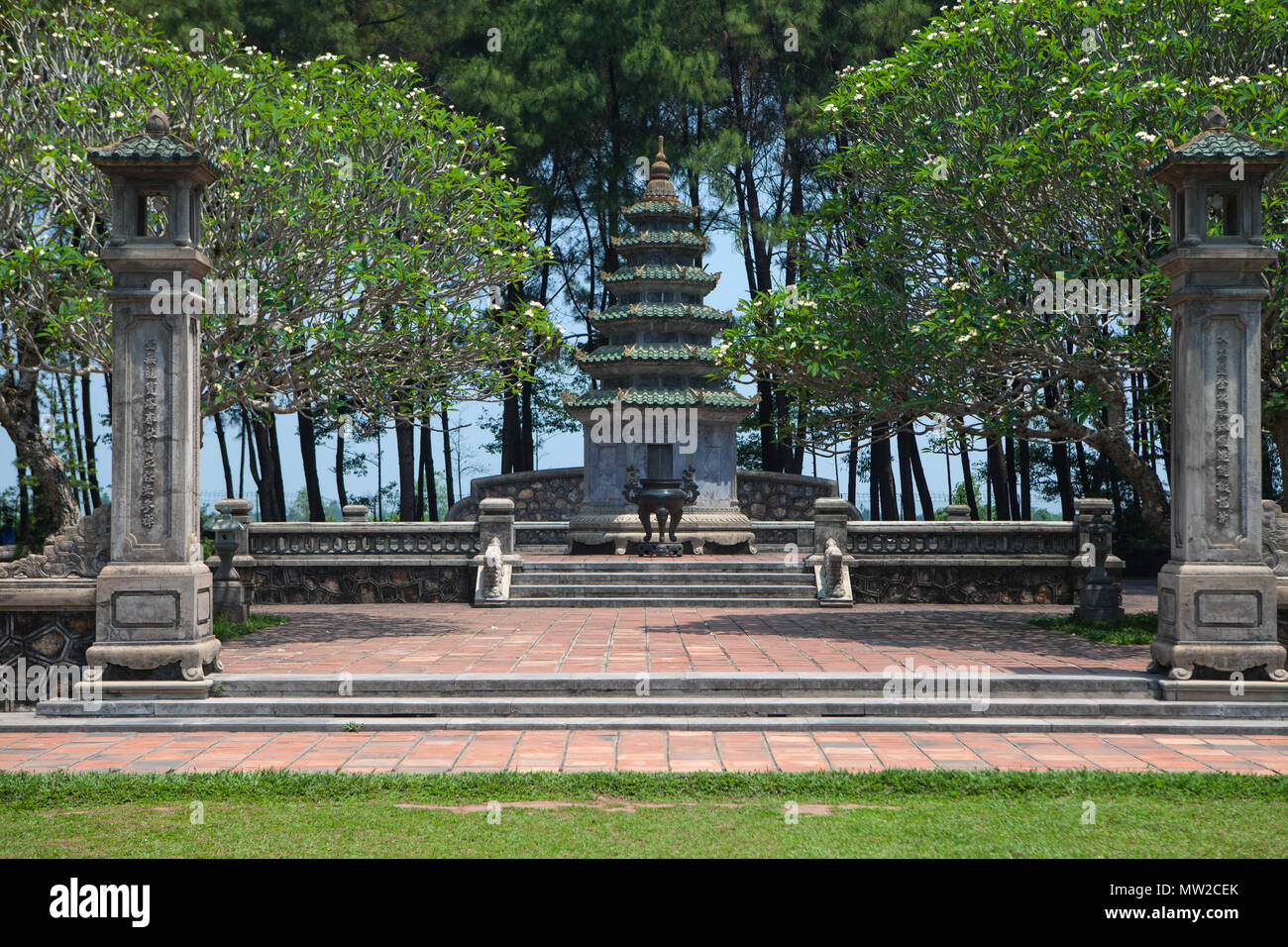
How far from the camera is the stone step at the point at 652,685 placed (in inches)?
368

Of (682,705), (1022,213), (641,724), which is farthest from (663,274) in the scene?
(641,724)

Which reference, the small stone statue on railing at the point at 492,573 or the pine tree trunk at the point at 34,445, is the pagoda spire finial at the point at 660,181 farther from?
the pine tree trunk at the point at 34,445

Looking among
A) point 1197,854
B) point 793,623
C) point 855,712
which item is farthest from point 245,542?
point 1197,854

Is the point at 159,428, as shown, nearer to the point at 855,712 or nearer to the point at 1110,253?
the point at 855,712

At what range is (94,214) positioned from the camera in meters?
14.7

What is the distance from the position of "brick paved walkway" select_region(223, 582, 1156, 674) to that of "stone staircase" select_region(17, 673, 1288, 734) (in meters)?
0.77

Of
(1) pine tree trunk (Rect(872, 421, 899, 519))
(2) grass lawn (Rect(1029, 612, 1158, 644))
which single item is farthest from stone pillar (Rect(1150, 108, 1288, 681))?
(1) pine tree trunk (Rect(872, 421, 899, 519))

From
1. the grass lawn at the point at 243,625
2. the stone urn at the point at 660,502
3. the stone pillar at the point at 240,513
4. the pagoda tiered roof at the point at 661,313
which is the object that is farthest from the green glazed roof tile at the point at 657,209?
the grass lawn at the point at 243,625

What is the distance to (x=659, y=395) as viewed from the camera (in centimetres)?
2589

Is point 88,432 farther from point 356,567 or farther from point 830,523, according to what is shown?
point 830,523

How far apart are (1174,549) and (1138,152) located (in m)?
4.96

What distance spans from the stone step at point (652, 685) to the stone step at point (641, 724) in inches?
19.9

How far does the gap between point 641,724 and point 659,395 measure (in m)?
17.6

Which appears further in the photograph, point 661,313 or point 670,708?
point 661,313
